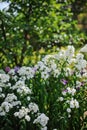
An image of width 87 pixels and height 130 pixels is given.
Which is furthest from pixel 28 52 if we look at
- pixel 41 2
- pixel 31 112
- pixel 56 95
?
pixel 31 112

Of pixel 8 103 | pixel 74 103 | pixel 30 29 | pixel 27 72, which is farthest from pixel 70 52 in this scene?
pixel 30 29

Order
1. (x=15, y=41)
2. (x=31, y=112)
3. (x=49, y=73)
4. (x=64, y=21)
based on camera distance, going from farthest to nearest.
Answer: (x=64, y=21), (x=15, y=41), (x=49, y=73), (x=31, y=112)

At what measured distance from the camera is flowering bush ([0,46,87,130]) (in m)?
4.39

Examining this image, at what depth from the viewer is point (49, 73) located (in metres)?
5.09

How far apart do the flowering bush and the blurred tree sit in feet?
4.50

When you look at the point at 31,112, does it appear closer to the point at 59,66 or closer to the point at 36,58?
the point at 59,66

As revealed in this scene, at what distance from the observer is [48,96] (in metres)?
5.02

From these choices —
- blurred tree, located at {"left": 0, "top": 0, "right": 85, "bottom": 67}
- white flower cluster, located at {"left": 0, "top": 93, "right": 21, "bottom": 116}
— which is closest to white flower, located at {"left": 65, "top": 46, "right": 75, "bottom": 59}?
white flower cluster, located at {"left": 0, "top": 93, "right": 21, "bottom": 116}

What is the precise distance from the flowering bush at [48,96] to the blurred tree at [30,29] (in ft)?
4.50

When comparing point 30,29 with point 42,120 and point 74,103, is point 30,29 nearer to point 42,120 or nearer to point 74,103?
point 74,103

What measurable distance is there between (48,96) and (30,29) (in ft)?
7.05

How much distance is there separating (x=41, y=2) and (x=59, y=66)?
197 centimetres

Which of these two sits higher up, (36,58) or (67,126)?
(36,58)

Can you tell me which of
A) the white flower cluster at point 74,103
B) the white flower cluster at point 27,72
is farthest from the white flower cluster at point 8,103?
the white flower cluster at point 74,103
